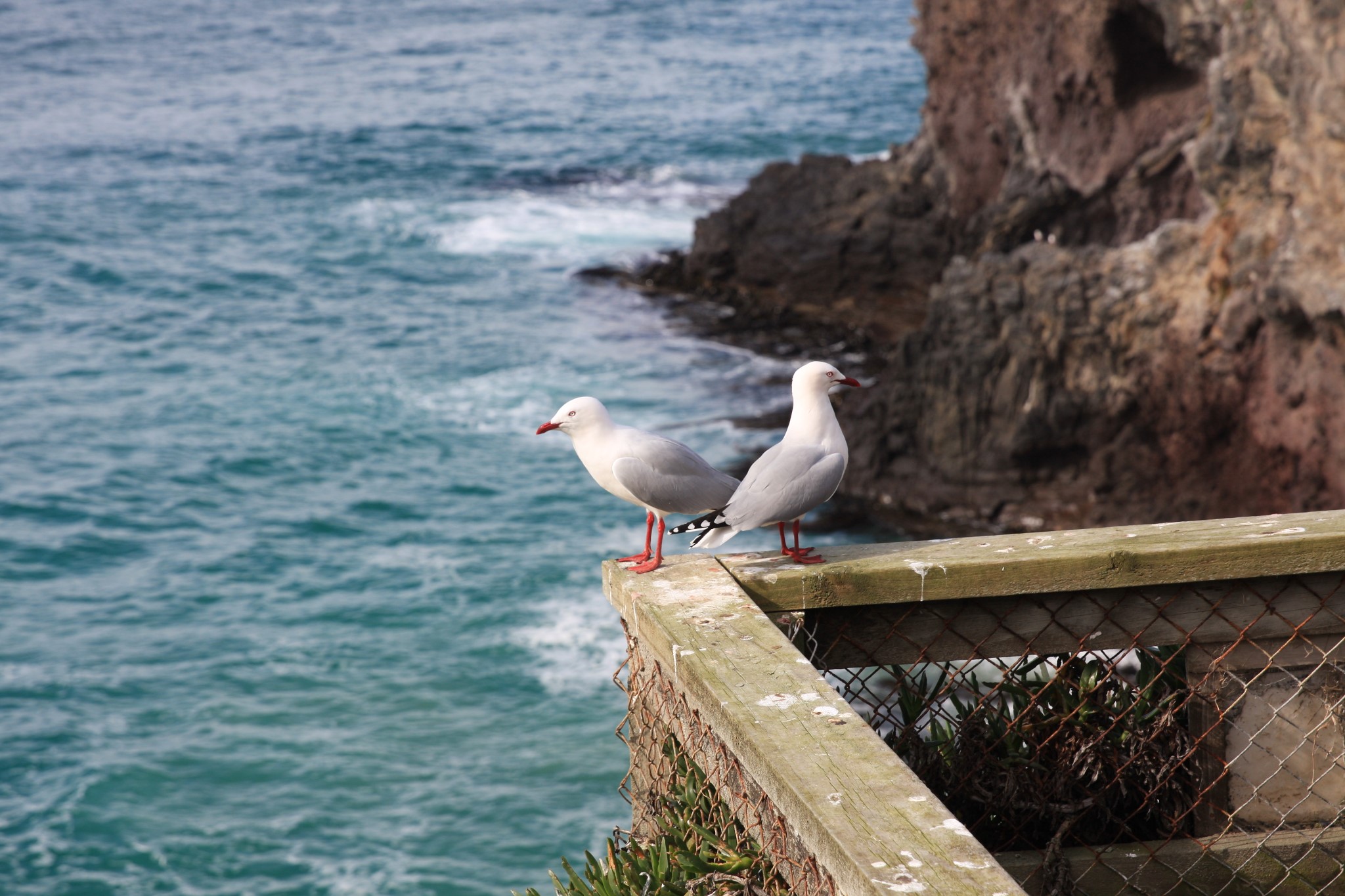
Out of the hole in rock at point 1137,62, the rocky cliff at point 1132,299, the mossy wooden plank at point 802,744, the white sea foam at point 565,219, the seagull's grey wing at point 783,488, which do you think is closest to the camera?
the mossy wooden plank at point 802,744

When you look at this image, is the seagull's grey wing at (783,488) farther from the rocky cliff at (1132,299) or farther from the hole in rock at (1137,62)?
the hole in rock at (1137,62)

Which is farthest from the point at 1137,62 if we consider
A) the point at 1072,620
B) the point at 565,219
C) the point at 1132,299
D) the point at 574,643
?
the point at 1072,620

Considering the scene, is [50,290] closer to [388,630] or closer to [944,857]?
[388,630]

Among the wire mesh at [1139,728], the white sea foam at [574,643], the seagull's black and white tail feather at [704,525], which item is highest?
the seagull's black and white tail feather at [704,525]

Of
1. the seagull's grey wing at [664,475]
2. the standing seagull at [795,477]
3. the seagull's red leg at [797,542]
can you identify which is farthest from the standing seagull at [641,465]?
the seagull's red leg at [797,542]

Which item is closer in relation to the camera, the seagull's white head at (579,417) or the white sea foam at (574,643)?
the seagull's white head at (579,417)

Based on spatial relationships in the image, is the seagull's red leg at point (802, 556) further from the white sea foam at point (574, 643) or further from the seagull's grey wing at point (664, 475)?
the white sea foam at point (574, 643)

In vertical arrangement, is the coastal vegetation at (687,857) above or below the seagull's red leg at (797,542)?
below

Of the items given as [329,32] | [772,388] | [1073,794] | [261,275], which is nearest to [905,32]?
[329,32]

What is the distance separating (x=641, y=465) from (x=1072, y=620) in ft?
4.37

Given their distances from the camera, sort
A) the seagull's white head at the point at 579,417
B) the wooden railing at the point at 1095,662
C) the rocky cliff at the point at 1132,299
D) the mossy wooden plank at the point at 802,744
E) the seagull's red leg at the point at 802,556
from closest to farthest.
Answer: the mossy wooden plank at the point at 802,744
the wooden railing at the point at 1095,662
the seagull's red leg at the point at 802,556
the seagull's white head at the point at 579,417
the rocky cliff at the point at 1132,299

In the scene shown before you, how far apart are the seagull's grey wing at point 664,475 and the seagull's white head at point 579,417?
6.8 inches

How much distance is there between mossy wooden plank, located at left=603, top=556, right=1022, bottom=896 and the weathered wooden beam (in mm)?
415

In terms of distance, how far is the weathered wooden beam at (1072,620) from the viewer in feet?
11.5
